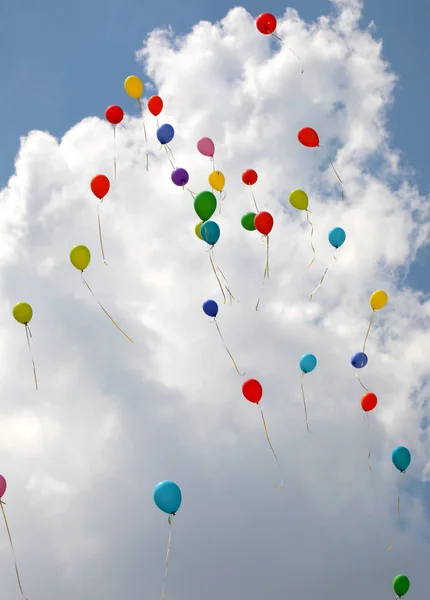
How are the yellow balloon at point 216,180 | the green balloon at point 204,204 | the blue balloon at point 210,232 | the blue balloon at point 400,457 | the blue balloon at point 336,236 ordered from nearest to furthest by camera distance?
the green balloon at point 204,204 < the blue balloon at point 210,232 < the blue balloon at point 400,457 < the blue balloon at point 336,236 < the yellow balloon at point 216,180

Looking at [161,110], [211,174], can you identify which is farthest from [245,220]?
[161,110]

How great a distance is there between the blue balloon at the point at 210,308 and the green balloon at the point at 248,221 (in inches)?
72.9

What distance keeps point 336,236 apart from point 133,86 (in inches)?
224

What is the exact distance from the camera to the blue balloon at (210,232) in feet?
49.0

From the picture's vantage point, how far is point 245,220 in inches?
648

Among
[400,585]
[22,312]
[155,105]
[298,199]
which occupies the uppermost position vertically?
[155,105]

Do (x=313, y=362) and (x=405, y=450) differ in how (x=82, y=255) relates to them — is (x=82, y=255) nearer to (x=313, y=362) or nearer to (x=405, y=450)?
(x=313, y=362)

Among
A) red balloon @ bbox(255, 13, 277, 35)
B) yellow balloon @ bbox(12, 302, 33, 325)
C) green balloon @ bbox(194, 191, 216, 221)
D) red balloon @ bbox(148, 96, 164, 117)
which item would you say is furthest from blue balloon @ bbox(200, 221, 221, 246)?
red balloon @ bbox(255, 13, 277, 35)

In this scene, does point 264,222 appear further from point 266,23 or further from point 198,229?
point 266,23

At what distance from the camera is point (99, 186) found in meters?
16.3

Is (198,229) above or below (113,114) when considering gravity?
below

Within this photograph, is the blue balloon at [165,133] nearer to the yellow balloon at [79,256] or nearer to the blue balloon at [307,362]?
the yellow balloon at [79,256]

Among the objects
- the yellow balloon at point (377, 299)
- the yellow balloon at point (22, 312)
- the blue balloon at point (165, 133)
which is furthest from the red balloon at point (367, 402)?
the yellow balloon at point (22, 312)

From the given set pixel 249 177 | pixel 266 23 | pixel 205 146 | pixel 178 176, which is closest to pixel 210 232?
pixel 178 176
